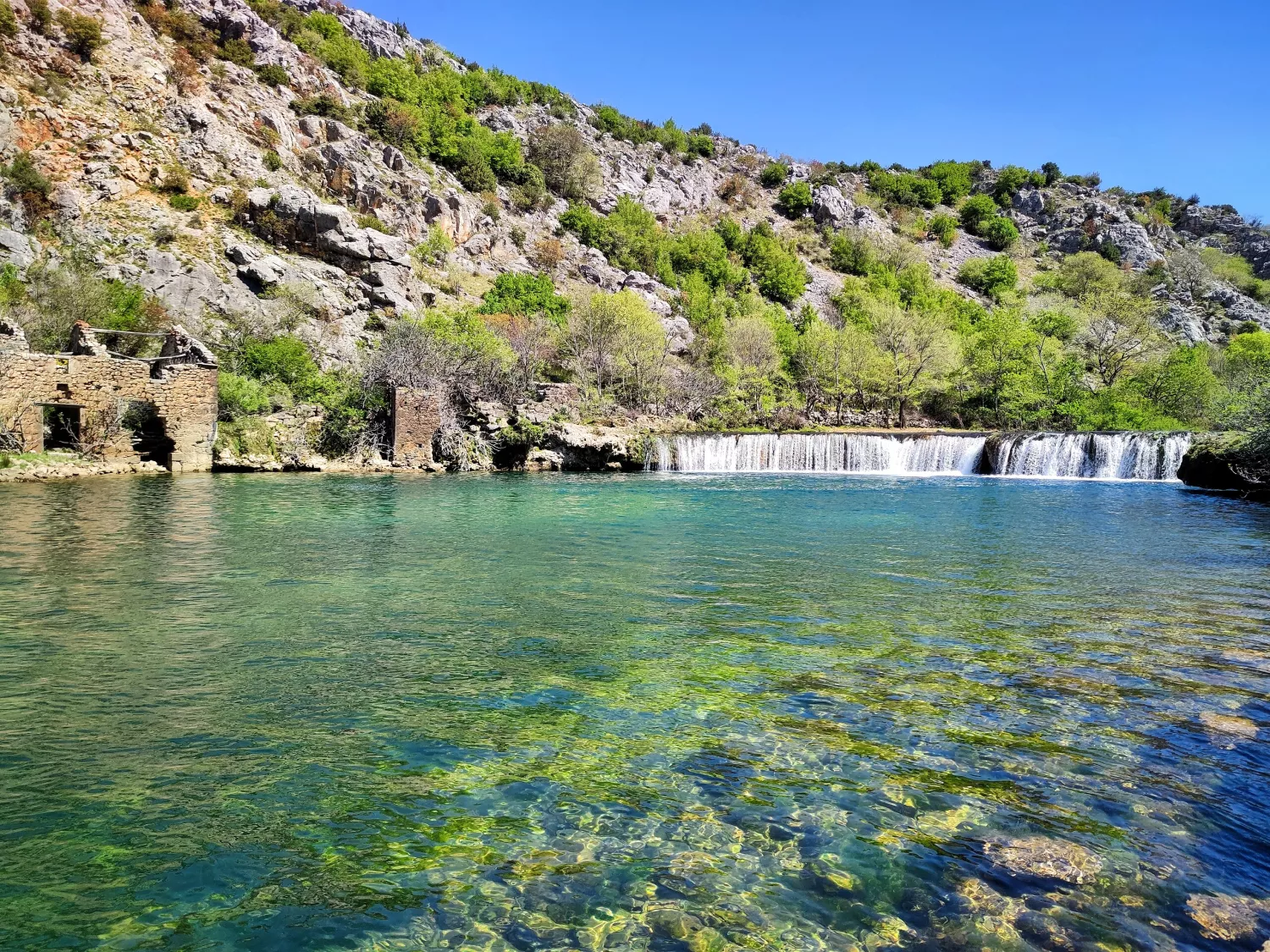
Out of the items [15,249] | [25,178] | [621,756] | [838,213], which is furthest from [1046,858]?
[838,213]

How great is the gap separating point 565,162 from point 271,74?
105 feet

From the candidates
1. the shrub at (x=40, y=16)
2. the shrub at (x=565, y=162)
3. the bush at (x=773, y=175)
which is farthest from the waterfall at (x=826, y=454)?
the bush at (x=773, y=175)

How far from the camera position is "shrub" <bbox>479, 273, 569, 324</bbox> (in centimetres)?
5356

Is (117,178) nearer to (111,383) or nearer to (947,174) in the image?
(111,383)

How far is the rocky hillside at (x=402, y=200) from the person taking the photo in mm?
39500

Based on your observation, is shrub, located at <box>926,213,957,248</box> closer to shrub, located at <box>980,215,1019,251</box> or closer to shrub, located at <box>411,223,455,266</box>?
shrub, located at <box>980,215,1019,251</box>

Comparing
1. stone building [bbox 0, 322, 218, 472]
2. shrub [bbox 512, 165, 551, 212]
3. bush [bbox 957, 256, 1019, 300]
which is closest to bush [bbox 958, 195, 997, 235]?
bush [bbox 957, 256, 1019, 300]

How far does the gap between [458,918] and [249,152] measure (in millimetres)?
57186

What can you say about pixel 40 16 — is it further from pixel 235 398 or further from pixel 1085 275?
pixel 1085 275

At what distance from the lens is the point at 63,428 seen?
2402cm

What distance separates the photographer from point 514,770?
385 cm

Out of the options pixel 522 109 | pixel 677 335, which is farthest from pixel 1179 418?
pixel 522 109

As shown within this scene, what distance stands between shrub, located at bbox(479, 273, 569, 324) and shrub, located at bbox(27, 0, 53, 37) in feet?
97.4

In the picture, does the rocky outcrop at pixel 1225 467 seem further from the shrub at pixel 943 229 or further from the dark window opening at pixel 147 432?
the shrub at pixel 943 229
